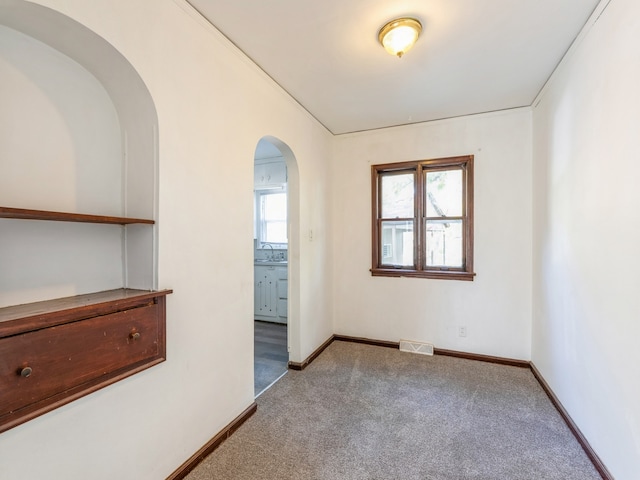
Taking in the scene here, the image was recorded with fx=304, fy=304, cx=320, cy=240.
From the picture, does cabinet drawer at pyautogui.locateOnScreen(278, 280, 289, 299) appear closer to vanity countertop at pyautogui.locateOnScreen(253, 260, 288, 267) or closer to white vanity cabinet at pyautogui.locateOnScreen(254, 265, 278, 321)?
white vanity cabinet at pyautogui.locateOnScreen(254, 265, 278, 321)

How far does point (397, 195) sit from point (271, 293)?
7.98 ft

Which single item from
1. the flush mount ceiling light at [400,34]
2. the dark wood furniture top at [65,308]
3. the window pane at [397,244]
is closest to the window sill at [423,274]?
the window pane at [397,244]

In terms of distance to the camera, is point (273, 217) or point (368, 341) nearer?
point (368, 341)

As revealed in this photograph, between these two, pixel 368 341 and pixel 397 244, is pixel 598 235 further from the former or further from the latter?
pixel 368 341

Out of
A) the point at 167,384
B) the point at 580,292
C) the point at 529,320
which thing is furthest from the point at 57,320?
the point at 529,320

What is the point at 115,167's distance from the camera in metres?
1.59

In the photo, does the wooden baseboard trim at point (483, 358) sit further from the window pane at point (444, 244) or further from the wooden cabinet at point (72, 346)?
the wooden cabinet at point (72, 346)

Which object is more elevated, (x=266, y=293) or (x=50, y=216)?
(x=50, y=216)

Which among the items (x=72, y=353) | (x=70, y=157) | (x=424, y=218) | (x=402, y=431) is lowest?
(x=402, y=431)

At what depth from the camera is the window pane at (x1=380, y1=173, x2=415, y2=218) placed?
363 centimetres

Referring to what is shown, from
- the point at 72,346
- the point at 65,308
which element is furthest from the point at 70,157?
the point at 72,346

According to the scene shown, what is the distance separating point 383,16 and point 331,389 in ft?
9.10

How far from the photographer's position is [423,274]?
3494 mm

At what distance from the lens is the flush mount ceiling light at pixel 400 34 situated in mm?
1841
